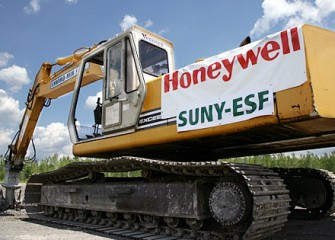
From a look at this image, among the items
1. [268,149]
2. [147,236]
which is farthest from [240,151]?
[147,236]

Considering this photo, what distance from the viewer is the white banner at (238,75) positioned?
13.4ft

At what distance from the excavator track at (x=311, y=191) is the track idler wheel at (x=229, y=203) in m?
3.11

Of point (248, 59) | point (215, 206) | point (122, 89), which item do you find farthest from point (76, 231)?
point (248, 59)

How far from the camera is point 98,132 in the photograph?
6695mm

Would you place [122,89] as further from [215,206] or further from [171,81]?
[215,206]

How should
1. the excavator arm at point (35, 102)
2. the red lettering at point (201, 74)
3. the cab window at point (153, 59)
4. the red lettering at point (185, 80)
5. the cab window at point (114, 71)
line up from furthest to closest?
the excavator arm at point (35, 102), the cab window at point (153, 59), the cab window at point (114, 71), the red lettering at point (185, 80), the red lettering at point (201, 74)

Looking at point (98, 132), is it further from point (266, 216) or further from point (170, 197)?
point (266, 216)

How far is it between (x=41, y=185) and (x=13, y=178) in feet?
4.58

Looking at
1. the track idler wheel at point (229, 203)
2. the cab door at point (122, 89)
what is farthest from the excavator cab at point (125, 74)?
the track idler wheel at point (229, 203)

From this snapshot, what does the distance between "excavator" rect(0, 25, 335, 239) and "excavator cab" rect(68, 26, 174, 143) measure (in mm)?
19

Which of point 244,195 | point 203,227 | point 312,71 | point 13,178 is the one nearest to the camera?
point 312,71

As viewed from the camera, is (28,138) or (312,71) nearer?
(312,71)

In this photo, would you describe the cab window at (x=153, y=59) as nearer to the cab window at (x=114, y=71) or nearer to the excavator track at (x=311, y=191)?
the cab window at (x=114, y=71)

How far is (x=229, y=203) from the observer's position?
4.38 meters
